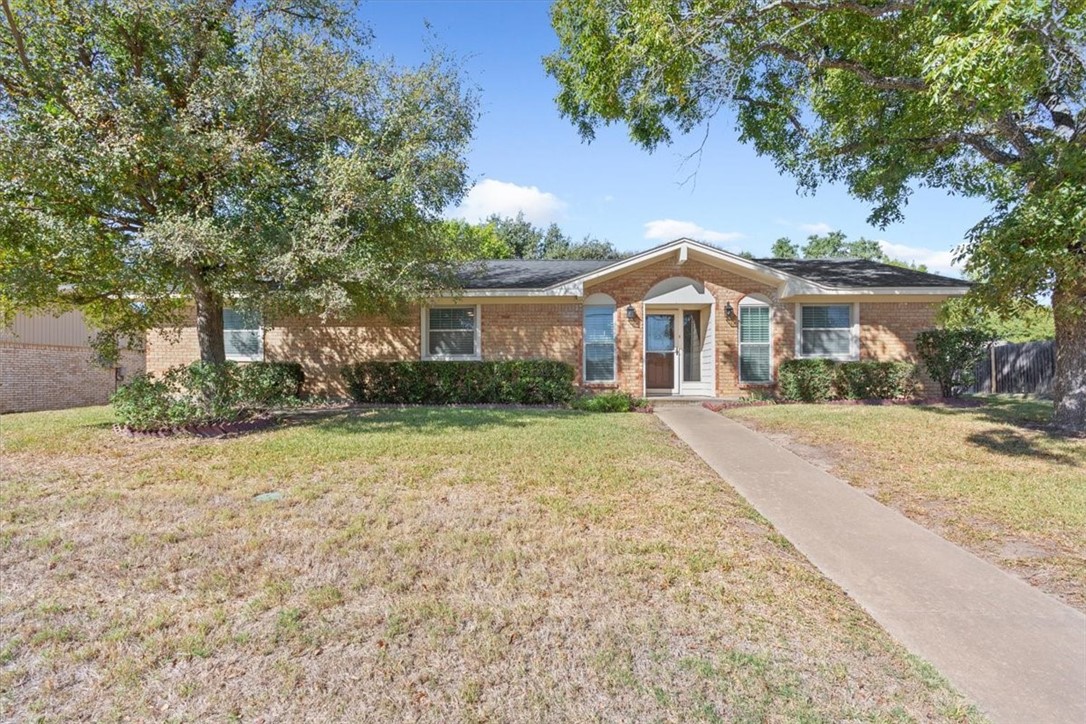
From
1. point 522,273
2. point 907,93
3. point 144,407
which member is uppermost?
point 907,93

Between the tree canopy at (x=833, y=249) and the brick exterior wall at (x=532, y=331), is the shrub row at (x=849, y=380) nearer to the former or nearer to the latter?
the brick exterior wall at (x=532, y=331)

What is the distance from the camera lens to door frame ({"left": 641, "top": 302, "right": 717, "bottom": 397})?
43.5 ft

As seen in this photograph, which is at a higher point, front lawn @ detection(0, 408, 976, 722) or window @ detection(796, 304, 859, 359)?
window @ detection(796, 304, 859, 359)

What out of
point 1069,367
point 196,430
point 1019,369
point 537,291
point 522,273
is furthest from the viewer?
point 1019,369

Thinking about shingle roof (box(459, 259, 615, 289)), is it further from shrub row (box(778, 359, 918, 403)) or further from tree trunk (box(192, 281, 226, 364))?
shrub row (box(778, 359, 918, 403))

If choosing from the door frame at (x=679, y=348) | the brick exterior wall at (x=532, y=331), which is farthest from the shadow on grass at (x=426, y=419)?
the door frame at (x=679, y=348)

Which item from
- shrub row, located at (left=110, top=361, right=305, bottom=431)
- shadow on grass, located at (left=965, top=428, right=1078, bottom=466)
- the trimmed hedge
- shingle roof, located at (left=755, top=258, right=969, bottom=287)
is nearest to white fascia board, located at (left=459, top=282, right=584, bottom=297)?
the trimmed hedge

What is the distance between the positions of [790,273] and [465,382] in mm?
8384

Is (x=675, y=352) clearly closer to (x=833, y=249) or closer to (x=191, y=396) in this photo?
(x=191, y=396)

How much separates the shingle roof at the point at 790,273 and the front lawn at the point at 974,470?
3395 mm

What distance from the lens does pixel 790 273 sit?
44.0ft

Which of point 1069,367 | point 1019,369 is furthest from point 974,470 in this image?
point 1019,369

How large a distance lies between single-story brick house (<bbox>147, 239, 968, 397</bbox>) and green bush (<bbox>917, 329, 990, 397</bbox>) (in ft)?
2.40

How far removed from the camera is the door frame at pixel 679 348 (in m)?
13.3
